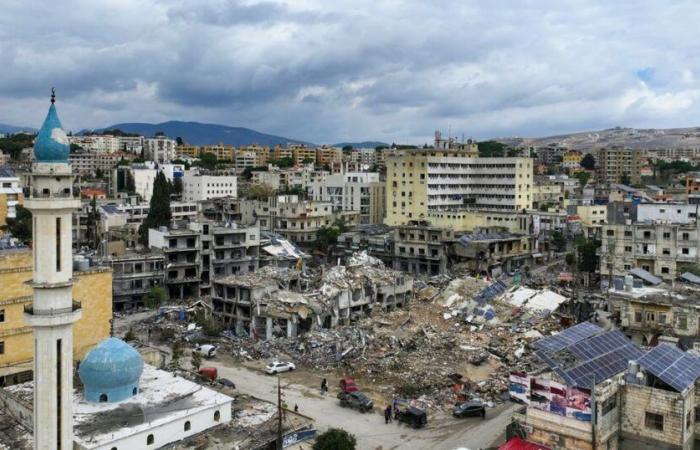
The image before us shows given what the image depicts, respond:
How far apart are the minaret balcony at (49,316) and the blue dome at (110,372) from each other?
5414 millimetres

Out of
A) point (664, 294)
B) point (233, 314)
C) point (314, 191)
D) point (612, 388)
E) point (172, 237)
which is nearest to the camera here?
point (612, 388)

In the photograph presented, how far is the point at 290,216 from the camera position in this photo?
78000 mm

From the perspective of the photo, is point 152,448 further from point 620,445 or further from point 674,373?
point 674,373

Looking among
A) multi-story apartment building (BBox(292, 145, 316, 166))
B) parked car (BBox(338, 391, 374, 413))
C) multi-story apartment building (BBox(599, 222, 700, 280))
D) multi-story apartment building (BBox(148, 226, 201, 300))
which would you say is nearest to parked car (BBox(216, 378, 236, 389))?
parked car (BBox(338, 391, 374, 413))

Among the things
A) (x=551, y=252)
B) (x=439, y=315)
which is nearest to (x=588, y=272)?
(x=551, y=252)

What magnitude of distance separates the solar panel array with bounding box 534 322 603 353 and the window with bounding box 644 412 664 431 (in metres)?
3.48

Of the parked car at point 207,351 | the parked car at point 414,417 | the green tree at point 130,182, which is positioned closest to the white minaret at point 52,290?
the parked car at point 414,417

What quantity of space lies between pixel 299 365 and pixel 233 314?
982cm

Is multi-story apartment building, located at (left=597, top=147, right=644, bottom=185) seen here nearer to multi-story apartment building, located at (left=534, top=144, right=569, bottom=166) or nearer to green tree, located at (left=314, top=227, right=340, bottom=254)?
multi-story apartment building, located at (left=534, top=144, right=569, bottom=166)

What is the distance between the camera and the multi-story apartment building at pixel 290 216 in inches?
3073

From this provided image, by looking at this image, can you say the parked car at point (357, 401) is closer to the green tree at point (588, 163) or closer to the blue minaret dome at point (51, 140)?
Answer: the blue minaret dome at point (51, 140)

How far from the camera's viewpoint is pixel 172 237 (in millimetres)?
55344

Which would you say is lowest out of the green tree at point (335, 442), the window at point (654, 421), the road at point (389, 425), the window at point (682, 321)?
the road at point (389, 425)

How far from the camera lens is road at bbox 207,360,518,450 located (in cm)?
2719
